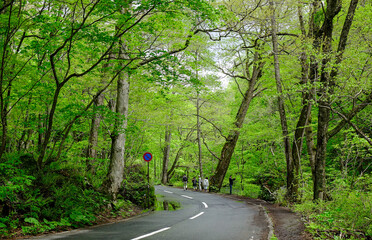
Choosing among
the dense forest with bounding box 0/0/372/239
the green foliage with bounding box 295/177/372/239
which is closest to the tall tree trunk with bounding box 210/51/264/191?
the dense forest with bounding box 0/0/372/239

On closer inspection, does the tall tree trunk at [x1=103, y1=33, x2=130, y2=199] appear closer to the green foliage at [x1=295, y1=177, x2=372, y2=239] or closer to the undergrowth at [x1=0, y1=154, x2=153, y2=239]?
the undergrowth at [x1=0, y1=154, x2=153, y2=239]

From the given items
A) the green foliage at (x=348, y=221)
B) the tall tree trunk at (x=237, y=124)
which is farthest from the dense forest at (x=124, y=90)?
the tall tree trunk at (x=237, y=124)

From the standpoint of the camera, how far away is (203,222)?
9859 mm

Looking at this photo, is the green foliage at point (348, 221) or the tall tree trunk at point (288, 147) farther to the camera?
the tall tree trunk at point (288, 147)

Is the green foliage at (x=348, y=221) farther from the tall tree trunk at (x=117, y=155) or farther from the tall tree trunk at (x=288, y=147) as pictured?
the tall tree trunk at (x=117, y=155)

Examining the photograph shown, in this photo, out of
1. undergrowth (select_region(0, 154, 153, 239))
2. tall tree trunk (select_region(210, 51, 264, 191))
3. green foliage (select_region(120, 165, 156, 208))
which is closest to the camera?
undergrowth (select_region(0, 154, 153, 239))

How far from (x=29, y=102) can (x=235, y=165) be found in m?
22.0

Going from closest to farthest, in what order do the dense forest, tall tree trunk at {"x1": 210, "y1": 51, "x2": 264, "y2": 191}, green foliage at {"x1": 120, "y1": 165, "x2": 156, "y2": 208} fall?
the dense forest → green foliage at {"x1": 120, "y1": 165, "x2": 156, "y2": 208} → tall tree trunk at {"x1": 210, "y1": 51, "x2": 264, "y2": 191}

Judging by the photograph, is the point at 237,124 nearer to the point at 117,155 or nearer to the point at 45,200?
the point at 117,155

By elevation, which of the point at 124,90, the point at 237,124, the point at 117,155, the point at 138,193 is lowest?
the point at 138,193

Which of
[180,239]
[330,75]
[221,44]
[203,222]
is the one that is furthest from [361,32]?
[221,44]

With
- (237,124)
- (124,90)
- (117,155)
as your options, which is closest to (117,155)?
(117,155)

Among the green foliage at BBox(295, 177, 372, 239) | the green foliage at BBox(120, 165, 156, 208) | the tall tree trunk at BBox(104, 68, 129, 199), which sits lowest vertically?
the green foliage at BBox(120, 165, 156, 208)

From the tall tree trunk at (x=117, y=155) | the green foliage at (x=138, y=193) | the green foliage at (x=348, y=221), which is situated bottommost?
the green foliage at (x=138, y=193)
